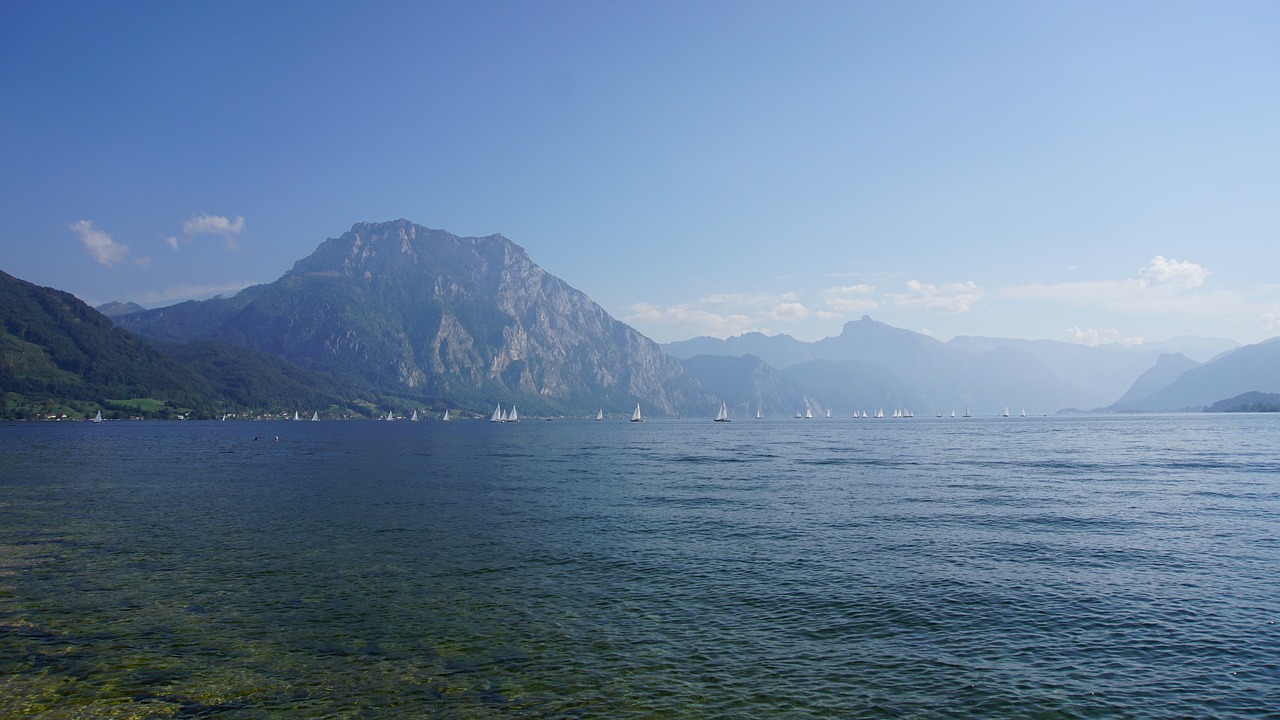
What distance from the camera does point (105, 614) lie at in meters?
31.1

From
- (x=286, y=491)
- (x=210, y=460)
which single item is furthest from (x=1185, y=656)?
(x=210, y=460)

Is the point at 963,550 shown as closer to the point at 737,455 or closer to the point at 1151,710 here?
the point at 1151,710

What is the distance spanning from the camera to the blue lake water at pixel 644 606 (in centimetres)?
2248

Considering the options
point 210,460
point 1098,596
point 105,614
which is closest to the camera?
point 105,614

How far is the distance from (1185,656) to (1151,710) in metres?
6.51

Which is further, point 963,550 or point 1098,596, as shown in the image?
point 963,550

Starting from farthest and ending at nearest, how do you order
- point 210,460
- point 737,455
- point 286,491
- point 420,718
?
point 737,455
point 210,460
point 286,491
point 420,718

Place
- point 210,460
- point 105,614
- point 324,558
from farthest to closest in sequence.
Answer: point 210,460
point 324,558
point 105,614

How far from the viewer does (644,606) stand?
32500 millimetres

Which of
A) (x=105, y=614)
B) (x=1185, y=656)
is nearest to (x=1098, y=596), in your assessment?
(x=1185, y=656)

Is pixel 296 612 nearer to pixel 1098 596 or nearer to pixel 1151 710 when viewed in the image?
pixel 1151 710

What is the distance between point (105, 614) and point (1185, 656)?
A: 45445mm

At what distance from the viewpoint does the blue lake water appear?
2248cm

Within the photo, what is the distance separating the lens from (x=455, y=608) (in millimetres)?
32219
